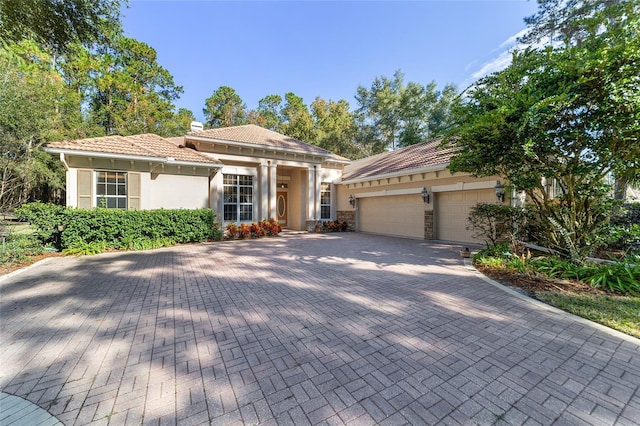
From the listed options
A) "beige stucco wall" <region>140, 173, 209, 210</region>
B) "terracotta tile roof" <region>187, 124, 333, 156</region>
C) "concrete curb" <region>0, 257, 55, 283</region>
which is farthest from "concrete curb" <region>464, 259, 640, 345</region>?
"terracotta tile roof" <region>187, 124, 333, 156</region>

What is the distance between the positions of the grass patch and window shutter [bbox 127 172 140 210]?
1243cm

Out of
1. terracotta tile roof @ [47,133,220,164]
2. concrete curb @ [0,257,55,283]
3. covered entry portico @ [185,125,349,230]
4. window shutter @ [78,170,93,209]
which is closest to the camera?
concrete curb @ [0,257,55,283]

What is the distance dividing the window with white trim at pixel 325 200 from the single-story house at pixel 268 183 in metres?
0.06

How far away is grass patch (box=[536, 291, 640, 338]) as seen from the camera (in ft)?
11.4

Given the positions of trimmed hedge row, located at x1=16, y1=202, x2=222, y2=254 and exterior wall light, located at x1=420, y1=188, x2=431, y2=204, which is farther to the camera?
exterior wall light, located at x1=420, y1=188, x2=431, y2=204

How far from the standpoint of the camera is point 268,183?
14.3 metres

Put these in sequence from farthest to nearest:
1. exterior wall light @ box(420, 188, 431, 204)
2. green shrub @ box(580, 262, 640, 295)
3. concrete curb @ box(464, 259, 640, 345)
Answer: exterior wall light @ box(420, 188, 431, 204) → green shrub @ box(580, 262, 640, 295) → concrete curb @ box(464, 259, 640, 345)

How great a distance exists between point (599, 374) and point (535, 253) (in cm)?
535

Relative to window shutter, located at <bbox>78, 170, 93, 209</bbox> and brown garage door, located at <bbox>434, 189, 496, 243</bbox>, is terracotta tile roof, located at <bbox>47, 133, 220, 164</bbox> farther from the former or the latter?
brown garage door, located at <bbox>434, 189, 496, 243</bbox>

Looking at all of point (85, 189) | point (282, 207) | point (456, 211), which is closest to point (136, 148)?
point (85, 189)

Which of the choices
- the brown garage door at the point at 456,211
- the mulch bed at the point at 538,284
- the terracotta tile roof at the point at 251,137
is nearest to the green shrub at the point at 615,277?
the mulch bed at the point at 538,284

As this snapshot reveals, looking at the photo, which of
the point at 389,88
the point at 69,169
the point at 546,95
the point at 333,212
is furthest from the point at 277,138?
the point at 389,88

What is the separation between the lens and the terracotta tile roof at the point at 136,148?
9164 millimetres

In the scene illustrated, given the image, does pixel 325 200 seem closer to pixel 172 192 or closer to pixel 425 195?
pixel 425 195
